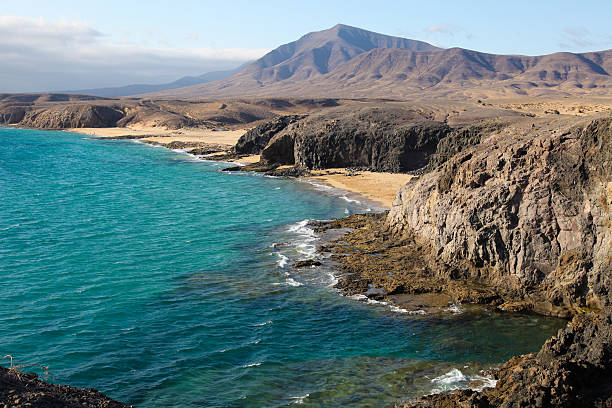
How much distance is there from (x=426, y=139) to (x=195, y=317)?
4164cm

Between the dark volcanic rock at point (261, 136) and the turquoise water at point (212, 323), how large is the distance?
1486 inches

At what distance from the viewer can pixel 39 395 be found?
34.1ft

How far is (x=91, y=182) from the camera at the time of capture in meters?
58.3

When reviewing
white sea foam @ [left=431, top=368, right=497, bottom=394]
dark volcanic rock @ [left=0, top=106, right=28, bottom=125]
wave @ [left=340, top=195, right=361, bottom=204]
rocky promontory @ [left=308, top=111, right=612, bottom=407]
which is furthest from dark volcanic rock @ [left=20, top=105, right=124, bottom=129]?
white sea foam @ [left=431, top=368, right=497, bottom=394]

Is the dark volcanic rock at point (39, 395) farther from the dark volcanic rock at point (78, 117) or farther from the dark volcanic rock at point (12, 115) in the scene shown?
the dark volcanic rock at point (12, 115)

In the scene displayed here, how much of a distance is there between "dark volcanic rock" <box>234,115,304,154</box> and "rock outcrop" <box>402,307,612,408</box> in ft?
207

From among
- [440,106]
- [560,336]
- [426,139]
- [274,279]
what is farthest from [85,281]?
[440,106]

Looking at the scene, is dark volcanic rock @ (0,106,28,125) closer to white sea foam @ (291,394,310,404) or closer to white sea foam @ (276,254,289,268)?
white sea foam @ (276,254,289,268)

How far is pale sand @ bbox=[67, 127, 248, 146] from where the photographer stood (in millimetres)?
103319

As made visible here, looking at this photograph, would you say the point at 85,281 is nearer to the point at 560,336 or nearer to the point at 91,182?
the point at 560,336

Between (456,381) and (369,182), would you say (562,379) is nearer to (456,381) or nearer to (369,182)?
(456,381)

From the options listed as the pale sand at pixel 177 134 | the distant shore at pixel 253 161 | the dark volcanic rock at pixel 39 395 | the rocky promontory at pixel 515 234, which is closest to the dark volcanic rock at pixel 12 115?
the distant shore at pixel 253 161

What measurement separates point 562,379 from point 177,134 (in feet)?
373

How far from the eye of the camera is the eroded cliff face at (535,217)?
20.1 metres
